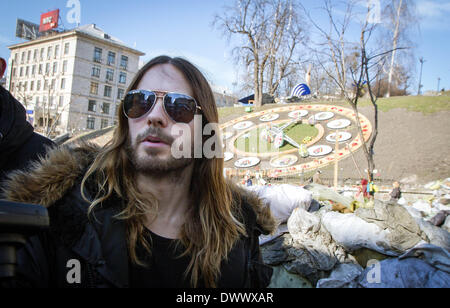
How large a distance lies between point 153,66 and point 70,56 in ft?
184

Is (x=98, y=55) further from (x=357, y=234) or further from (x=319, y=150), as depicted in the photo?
(x=357, y=234)

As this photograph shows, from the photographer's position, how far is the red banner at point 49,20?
58250 millimetres

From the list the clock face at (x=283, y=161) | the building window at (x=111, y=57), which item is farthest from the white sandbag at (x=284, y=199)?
the building window at (x=111, y=57)

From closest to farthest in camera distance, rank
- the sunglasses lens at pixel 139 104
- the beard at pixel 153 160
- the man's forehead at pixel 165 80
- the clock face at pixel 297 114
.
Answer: the beard at pixel 153 160 < the sunglasses lens at pixel 139 104 < the man's forehead at pixel 165 80 < the clock face at pixel 297 114

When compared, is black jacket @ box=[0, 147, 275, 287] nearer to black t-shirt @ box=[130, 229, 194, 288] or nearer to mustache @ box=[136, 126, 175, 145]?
black t-shirt @ box=[130, 229, 194, 288]

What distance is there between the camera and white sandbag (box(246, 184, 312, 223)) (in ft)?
15.4

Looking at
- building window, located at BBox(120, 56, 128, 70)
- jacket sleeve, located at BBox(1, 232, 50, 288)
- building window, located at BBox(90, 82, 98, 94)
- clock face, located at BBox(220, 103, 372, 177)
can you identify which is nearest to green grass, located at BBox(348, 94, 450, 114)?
clock face, located at BBox(220, 103, 372, 177)

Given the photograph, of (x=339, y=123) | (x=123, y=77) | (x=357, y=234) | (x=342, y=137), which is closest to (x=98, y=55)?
(x=123, y=77)

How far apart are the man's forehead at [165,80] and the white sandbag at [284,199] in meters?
2.89

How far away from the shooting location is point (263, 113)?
74.5 feet

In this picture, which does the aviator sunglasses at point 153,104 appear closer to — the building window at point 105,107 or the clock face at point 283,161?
the clock face at point 283,161

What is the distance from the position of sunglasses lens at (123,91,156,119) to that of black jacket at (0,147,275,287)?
1.51ft

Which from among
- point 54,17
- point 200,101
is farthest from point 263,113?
point 54,17

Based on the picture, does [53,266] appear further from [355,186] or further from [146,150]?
[355,186]
